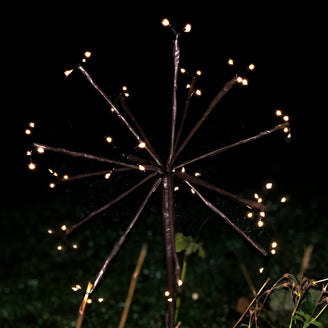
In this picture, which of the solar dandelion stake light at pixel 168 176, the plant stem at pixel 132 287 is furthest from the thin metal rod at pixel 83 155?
the plant stem at pixel 132 287

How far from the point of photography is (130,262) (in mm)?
5629

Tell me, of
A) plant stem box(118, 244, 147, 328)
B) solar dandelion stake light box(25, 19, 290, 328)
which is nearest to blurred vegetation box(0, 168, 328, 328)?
plant stem box(118, 244, 147, 328)

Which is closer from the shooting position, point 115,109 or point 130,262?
point 115,109

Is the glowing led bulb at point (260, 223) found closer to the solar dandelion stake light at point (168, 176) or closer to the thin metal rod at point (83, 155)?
the solar dandelion stake light at point (168, 176)

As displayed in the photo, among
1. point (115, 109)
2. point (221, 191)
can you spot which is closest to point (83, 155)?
point (115, 109)

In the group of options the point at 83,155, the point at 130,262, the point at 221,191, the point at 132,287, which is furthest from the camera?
the point at 130,262

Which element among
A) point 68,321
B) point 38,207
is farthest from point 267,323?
point 38,207

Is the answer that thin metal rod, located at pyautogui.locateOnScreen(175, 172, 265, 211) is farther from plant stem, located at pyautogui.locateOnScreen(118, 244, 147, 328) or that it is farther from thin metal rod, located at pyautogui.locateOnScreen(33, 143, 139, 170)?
plant stem, located at pyautogui.locateOnScreen(118, 244, 147, 328)

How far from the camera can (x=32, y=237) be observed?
6.45 meters

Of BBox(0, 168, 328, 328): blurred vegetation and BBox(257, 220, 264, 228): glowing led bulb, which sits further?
BBox(0, 168, 328, 328): blurred vegetation

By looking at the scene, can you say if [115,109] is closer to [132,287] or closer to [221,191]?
[221,191]

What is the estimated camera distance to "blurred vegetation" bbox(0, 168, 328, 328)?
3.07 m

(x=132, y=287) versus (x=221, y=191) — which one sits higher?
(x=221, y=191)

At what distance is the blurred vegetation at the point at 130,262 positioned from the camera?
3068mm
